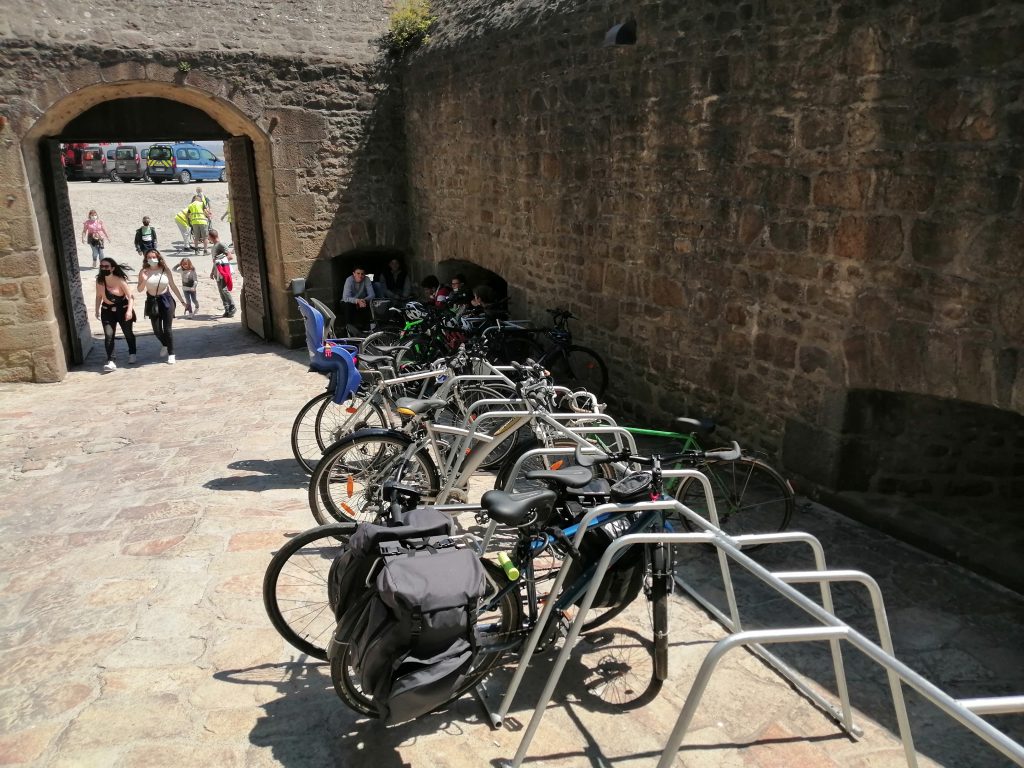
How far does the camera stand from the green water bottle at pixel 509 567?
11.3 ft

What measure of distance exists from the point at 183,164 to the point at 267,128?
20.8 metres

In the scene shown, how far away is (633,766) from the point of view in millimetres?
3230

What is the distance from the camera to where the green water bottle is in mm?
3453

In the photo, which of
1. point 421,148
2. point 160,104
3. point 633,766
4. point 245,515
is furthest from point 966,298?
point 160,104

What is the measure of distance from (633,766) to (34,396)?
8567 mm

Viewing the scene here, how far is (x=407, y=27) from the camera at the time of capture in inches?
445

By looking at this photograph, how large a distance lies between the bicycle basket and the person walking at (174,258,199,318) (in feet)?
39.0

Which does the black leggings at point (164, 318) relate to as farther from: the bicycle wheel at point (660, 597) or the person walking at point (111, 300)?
the bicycle wheel at point (660, 597)

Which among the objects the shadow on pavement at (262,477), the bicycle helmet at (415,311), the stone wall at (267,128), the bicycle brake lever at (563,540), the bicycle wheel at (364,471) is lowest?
the shadow on pavement at (262,477)

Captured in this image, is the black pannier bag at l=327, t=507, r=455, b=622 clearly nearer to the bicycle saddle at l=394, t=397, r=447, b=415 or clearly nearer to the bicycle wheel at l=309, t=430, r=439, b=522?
the bicycle wheel at l=309, t=430, r=439, b=522

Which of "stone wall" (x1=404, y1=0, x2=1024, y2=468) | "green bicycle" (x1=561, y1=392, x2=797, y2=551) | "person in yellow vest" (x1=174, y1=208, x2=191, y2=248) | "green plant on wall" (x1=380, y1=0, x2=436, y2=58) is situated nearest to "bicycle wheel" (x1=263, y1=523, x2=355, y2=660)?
"green bicycle" (x1=561, y1=392, x2=797, y2=551)

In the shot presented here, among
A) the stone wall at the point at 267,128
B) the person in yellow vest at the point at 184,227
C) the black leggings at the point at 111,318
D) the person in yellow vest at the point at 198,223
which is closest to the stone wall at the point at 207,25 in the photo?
the stone wall at the point at 267,128

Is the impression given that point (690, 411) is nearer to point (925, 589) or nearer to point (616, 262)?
point (616, 262)

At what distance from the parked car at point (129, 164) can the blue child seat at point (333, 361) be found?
2670 cm
